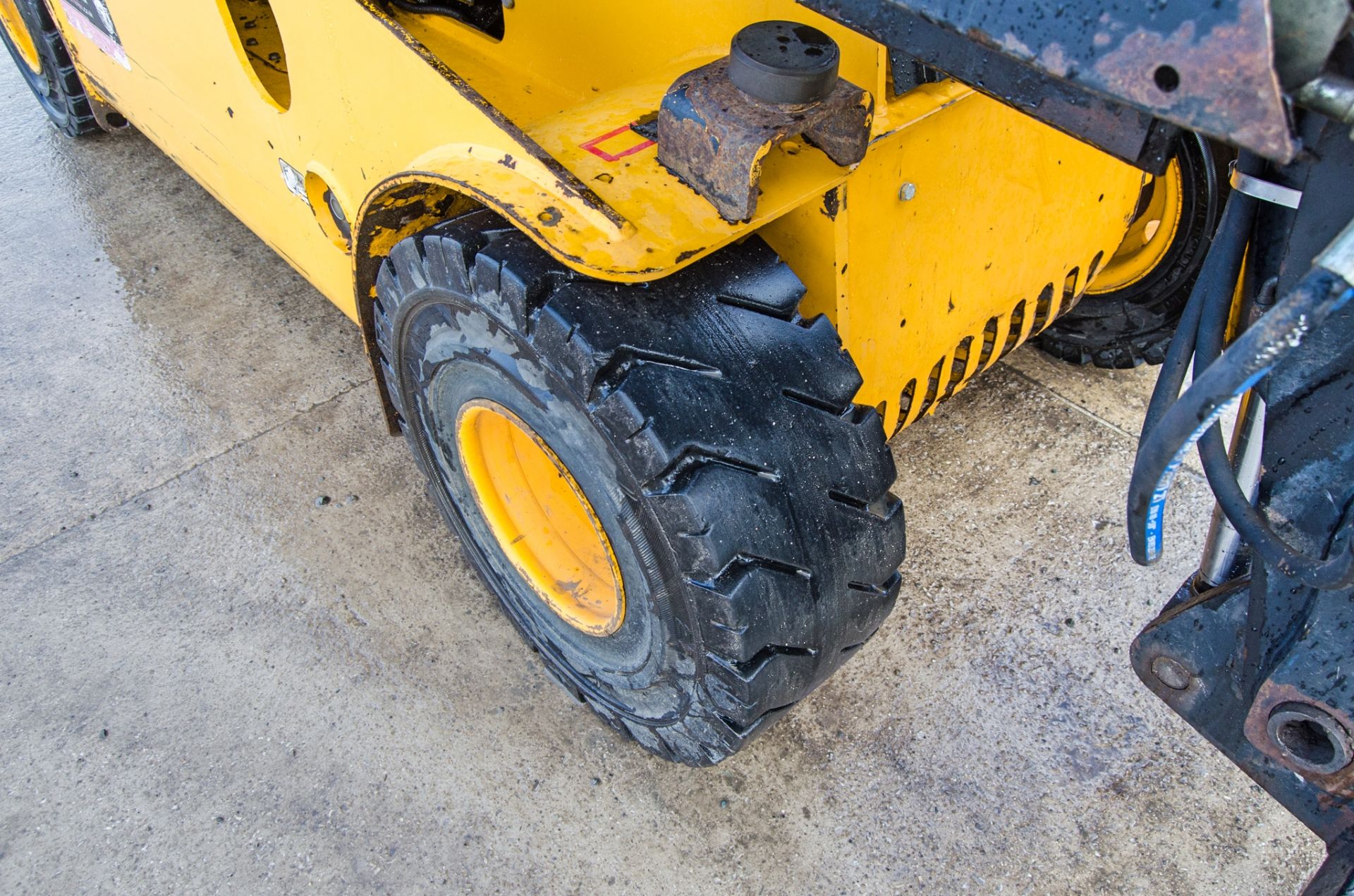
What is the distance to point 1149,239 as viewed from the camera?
2.40 m

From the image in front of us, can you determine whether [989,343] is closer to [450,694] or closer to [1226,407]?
[1226,407]

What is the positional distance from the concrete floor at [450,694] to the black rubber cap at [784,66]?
54.9 inches

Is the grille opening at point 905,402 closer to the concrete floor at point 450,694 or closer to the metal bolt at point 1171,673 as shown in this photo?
the concrete floor at point 450,694

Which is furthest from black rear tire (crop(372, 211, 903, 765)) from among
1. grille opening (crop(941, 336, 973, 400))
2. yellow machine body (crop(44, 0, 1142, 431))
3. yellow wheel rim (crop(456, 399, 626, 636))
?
grille opening (crop(941, 336, 973, 400))

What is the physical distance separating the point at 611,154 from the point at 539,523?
928 mm

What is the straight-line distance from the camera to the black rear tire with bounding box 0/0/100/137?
3312 mm

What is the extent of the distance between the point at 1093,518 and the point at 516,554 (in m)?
1.47

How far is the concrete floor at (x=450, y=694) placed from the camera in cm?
193

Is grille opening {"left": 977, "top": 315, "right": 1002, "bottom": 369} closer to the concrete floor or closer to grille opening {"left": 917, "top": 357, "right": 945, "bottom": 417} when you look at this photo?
grille opening {"left": 917, "top": 357, "right": 945, "bottom": 417}

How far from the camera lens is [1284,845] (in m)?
1.92

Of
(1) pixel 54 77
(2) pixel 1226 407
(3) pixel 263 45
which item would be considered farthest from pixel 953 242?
(1) pixel 54 77

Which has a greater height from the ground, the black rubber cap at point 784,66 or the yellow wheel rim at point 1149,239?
the black rubber cap at point 784,66

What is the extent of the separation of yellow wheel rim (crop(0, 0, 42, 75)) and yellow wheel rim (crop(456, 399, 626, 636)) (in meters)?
2.93

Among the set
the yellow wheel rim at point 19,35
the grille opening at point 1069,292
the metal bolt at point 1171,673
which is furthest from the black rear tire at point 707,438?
the yellow wheel rim at point 19,35
